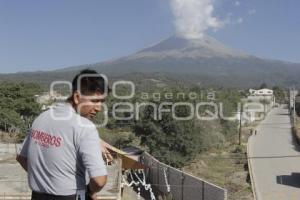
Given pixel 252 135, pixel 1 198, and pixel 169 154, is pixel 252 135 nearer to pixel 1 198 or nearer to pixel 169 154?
pixel 169 154

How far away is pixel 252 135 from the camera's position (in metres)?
49.4

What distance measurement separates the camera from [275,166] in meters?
29.0

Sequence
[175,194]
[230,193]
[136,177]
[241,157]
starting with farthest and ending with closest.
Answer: [241,157] < [136,177] < [230,193] < [175,194]

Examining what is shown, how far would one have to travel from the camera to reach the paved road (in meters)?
20.6

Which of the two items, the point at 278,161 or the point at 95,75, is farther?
the point at 278,161

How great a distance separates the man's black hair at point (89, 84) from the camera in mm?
2900

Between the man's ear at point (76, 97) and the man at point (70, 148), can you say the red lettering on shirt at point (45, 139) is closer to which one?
the man at point (70, 148)

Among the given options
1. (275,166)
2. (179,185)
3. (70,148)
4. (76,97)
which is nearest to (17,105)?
(275,166)

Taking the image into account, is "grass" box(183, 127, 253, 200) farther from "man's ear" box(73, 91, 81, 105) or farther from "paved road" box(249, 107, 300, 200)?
"man's ear" box(73, 91, 81, 105)

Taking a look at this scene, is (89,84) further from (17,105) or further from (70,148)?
(17,105)

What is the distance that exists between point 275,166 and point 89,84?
27.4m

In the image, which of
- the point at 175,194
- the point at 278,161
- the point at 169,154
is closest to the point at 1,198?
A: the point at 175,194

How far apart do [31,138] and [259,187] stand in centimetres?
1997

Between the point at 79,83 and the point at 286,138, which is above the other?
the point at 79,83
